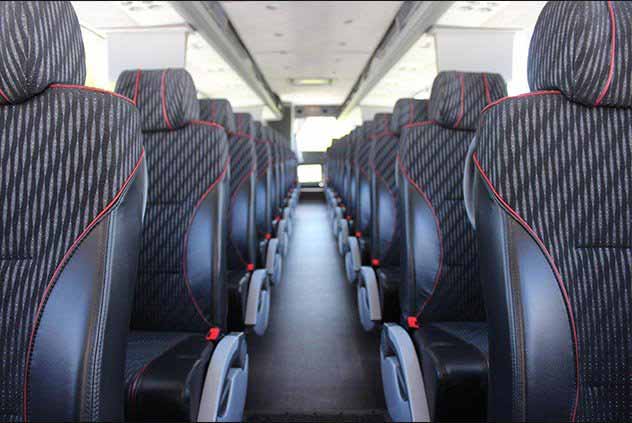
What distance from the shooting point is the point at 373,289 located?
7.96 feet

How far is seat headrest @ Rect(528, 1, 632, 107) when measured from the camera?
92 centimetres

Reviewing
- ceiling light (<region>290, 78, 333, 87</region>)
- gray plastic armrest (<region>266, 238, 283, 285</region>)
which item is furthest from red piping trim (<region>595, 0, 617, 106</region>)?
ceiling light (<region>290, 78, 333, 87</region>)

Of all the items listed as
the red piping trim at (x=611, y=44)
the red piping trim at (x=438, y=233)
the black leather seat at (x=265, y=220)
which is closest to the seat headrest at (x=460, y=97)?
the red piping trim at (x=438, y=233)

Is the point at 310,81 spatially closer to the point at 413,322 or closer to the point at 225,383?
the point at 413,322

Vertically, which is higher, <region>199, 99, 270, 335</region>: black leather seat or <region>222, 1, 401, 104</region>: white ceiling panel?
<region>222, 1, 401, 104</region>: white ceiling panel

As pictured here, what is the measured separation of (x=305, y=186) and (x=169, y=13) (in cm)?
1296

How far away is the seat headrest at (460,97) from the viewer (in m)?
1.87

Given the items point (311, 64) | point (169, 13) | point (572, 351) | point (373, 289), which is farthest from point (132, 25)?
point (572, 351)

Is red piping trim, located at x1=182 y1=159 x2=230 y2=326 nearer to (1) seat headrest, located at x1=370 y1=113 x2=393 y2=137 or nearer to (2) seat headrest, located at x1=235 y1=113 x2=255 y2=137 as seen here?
(2) seat headrest, located at x1=235 y1=113 x2=255 y2=137

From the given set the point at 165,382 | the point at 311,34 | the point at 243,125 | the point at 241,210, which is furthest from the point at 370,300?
the point at 311,34

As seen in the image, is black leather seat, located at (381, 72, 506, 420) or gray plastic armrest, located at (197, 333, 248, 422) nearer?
gray plastic armrest, located at (197, 333, 248, 422)

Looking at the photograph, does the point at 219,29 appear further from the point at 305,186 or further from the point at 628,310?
the point at 305,186

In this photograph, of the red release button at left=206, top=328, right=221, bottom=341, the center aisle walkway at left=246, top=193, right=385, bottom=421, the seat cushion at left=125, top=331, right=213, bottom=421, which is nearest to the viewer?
the seat cushion at left=125, top=331, right=213, bottom=421

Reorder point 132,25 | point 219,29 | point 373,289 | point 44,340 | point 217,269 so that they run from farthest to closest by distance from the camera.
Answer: point 219,29
point 132,25
point 373,289
point 217,269
point 44,340
